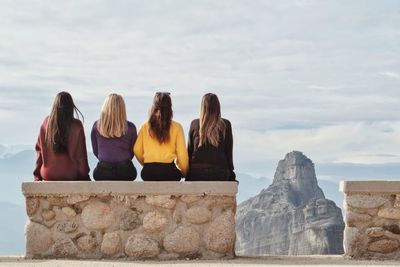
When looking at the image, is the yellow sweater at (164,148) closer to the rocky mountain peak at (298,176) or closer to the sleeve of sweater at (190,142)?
the sleeve of sweater at (190,142)

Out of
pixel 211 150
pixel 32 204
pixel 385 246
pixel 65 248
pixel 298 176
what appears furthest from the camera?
pixel 298 176

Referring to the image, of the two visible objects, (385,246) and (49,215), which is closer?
(49,215)

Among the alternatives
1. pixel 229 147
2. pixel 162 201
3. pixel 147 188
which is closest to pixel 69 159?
pixel 147 188

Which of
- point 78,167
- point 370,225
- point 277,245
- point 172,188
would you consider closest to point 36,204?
point 78,167

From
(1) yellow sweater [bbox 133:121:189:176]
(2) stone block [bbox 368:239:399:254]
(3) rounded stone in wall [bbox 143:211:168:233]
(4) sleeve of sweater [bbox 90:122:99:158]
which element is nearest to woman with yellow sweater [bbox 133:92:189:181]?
(1) yellow sweater [bbox 133:121:189:176]

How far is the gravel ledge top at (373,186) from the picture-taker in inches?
363

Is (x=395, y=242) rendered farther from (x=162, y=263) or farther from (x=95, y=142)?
(x=95, y=142)

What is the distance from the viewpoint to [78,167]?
30.1 ft

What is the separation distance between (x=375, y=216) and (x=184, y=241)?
7.96ft

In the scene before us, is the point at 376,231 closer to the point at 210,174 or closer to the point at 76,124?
the point at 210,174

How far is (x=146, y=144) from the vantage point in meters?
8.99

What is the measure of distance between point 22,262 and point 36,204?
75 centimetres

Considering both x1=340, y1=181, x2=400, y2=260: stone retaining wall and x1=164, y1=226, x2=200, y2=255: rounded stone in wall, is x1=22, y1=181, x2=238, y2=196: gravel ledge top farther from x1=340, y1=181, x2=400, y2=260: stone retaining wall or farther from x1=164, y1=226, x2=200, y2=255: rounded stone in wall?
x1=340, y1=181, x2=400, y2=260: stone retaining wall

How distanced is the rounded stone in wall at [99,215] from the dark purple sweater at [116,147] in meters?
0.55
